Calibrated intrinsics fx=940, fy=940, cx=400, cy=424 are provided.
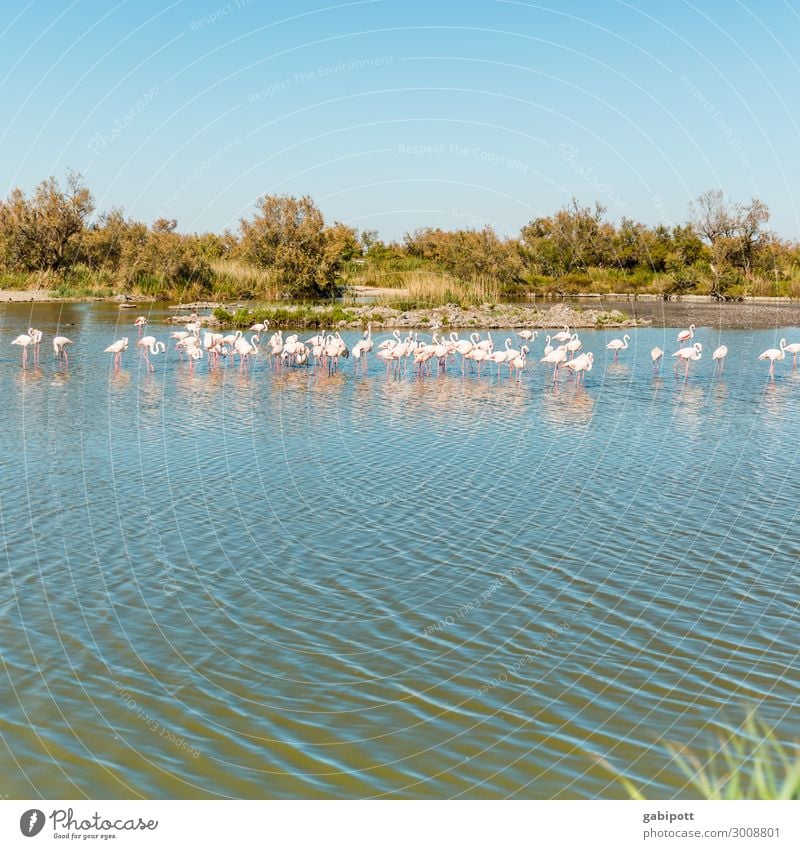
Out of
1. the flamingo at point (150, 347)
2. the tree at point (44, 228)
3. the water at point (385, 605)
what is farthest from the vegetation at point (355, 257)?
the water at point (385, 605)

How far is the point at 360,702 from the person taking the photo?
26.4ft

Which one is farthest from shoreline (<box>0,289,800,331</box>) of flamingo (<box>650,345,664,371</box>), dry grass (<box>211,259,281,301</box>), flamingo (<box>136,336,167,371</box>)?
flamingo (<box>650,345,664,371</box>)

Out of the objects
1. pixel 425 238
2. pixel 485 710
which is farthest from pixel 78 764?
pixel 425 238

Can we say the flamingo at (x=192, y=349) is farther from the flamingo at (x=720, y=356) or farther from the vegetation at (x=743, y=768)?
the vegetation at (x=743, y=768)

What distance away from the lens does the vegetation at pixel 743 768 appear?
671cm

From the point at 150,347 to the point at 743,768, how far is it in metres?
26.9

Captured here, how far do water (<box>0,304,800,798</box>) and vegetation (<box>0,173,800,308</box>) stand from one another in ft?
126

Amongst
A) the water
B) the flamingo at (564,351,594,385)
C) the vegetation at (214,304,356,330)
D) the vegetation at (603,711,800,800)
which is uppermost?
the vegetation at (214,304,356,330)

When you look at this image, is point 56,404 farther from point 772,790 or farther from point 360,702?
point 772,790

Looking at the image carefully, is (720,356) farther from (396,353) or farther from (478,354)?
(396,353)

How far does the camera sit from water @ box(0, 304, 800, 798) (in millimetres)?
7250

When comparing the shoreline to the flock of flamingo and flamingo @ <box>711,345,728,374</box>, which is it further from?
flamingo @ <box>711,345,728,374</box>

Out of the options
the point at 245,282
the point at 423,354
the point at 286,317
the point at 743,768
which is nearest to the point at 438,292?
the point at 245,282

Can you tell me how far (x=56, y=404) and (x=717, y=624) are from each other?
17583 millimetres
